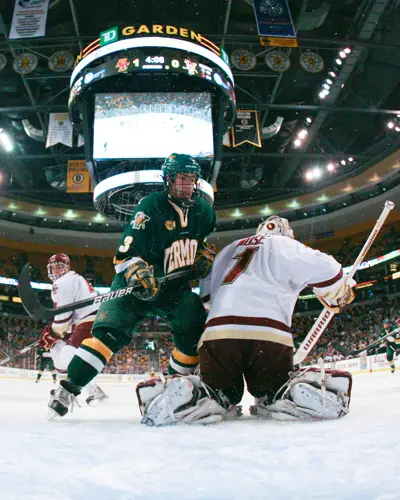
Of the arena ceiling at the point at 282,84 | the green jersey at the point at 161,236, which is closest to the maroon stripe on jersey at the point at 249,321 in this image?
the green jersey at the point at 161,236

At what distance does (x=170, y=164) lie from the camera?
2914mm

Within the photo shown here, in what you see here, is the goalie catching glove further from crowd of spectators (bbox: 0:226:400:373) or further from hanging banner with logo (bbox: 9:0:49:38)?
crowd of spectators (bbox: 0:226:400:373)

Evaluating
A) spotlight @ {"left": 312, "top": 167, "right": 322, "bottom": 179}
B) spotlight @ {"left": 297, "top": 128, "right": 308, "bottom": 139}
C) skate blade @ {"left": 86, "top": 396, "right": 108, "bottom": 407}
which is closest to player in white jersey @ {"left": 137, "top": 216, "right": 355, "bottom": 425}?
skate blade @ {"left": 86, "top": 396, "right": 108, "bottom": 407}

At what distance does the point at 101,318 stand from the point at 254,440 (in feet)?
4.12

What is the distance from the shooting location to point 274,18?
1038 centimetres

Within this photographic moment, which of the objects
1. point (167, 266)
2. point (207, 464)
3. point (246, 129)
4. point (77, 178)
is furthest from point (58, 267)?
point (77, 178)

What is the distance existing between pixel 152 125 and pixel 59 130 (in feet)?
16.9

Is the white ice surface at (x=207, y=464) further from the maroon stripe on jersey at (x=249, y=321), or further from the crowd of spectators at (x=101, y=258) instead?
the crowd of spectators at (x=101, y=258)

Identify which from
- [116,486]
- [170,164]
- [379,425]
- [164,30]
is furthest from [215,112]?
[116,486]

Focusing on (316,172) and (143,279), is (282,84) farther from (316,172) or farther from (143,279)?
(143,279)

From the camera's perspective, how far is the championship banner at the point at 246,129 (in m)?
13.4

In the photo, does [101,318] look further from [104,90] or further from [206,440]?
[104,90]

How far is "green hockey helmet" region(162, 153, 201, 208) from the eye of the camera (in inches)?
113

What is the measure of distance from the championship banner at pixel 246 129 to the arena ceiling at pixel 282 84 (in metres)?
0.39
